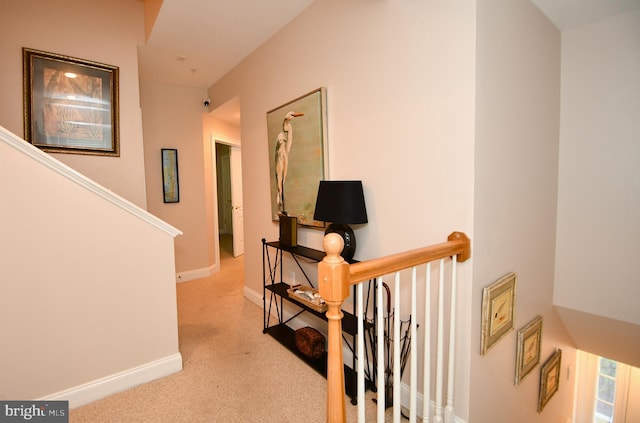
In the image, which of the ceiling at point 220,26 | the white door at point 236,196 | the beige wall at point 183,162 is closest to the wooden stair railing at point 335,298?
the ceiling at point 220,26

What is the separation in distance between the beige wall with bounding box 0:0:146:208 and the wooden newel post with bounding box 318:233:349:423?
302 centimetres

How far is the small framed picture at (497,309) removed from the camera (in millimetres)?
1612

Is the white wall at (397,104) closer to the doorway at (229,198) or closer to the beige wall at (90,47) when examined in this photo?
the beige wall at (90,47)

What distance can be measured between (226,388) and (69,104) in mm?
2923

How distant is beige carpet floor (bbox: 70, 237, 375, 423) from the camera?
1.82 m

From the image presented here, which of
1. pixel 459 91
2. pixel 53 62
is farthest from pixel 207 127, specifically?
pixel 459 91

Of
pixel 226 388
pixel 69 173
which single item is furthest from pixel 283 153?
pixel 226 388

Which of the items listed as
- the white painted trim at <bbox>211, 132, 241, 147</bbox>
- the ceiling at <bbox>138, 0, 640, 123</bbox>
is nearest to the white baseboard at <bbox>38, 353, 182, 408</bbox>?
the ceiling at <bbox>138, 0, 640, 123</bbox>

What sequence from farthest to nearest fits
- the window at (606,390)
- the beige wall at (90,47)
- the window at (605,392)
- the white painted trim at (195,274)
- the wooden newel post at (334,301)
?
the white painted trim at (195,274), the window at (606,390), the window at (605,392), the beige wall at (90,47), the wooden newel post at (334,301)

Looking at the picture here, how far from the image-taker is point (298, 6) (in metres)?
2.46

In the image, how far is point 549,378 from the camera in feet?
7.57

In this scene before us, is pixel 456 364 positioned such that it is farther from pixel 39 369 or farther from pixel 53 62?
pixel 53 62

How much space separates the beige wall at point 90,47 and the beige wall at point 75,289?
4.55ft

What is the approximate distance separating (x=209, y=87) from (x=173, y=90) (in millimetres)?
488
